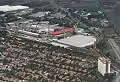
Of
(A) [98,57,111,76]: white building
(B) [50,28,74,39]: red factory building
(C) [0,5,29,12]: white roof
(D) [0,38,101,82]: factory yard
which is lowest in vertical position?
(C) [0,5,29,12]: white roof

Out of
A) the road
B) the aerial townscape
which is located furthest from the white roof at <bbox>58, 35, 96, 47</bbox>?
the road

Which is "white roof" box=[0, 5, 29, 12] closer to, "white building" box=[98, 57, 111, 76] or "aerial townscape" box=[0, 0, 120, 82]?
"aerial townscape" box=[0, 0, 120, 82]

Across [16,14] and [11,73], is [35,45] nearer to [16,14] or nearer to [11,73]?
[11,73]

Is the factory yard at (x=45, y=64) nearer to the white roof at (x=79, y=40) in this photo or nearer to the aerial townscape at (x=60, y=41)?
the aerial townscape at (x=60, y=41)

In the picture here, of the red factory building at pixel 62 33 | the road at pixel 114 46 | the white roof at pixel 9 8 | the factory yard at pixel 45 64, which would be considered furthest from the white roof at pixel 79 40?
the white roof at pixel 9 8

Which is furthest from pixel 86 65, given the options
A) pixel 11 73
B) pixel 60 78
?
pixel 11 73

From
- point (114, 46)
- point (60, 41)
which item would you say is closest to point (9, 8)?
point (60, 41)

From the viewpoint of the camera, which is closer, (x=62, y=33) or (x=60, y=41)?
(x=60, y=41)

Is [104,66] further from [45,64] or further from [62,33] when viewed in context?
[62,33]
